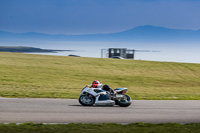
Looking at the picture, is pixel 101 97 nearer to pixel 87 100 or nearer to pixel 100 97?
pixel 100 97

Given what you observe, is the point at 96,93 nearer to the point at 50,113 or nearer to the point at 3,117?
the point at 50,113

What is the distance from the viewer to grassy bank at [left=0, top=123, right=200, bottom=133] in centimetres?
944

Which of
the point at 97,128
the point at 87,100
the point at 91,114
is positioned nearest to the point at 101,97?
the point at 87,100

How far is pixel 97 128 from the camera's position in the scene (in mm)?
10031

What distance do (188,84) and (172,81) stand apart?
84.8 inches

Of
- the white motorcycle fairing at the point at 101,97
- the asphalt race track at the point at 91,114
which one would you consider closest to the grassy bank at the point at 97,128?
the asphalt race track at the point at 91,114

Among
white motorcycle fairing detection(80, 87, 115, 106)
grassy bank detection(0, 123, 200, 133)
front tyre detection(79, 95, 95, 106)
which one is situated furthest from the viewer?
front tyre detection(79, 95, 95, 106)

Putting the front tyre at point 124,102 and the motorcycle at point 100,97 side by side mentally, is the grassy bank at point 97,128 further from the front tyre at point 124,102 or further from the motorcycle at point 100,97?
the front tyre at point 124,102

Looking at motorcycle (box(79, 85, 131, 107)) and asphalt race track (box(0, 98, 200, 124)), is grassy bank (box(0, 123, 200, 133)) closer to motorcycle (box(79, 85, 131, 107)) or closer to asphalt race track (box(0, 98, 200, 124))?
asphalt race track (box(0, 98, 200, 124))

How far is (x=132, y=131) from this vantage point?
9.70 m

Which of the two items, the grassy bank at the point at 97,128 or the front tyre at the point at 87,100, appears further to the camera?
the front tyre at the point at 87,100

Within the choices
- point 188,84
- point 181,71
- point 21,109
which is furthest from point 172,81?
point 21,109

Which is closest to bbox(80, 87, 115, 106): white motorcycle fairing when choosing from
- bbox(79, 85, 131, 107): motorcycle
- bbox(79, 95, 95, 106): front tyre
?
bbox(79, 85, 131, 107): motorcycle

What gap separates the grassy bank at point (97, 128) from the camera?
9439mm
